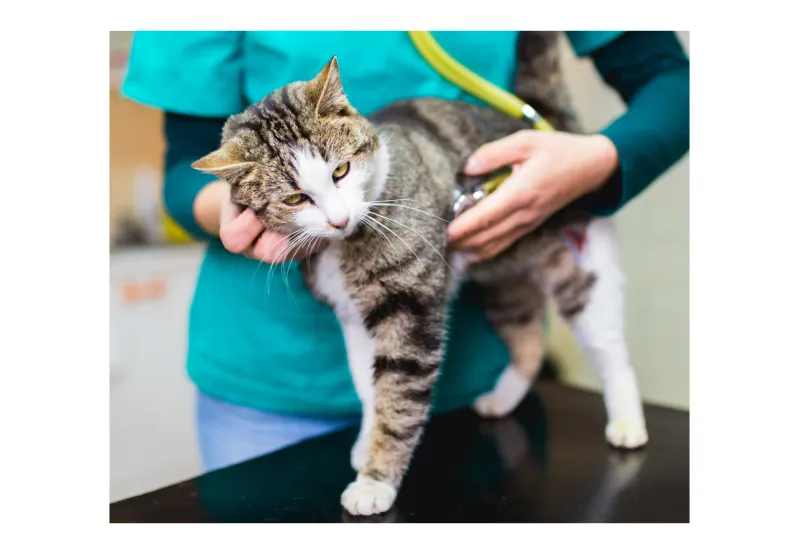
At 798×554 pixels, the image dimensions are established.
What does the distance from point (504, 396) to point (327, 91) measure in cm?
68

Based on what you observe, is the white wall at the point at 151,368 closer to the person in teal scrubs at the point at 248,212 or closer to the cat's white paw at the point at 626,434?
the person in teal scrubs at the point at 248,212

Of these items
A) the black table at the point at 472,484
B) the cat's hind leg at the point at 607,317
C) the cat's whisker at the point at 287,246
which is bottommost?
the black table at the point at 472,484

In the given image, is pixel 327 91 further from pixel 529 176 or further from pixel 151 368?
pixel 151 368

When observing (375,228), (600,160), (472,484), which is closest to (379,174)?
(375,228)

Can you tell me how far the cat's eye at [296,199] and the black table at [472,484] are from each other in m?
0.39

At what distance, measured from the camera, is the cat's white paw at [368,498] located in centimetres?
79

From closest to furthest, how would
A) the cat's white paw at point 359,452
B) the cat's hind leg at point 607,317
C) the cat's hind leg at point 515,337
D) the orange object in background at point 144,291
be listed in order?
1. the cat's white paw at point 359,452
2. the cat's hind leg at point 607,317
3. the cat's hind leg at point 515,337
4. the orange object in background at point 144,291

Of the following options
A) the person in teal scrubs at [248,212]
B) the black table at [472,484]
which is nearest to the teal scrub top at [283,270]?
the person in teal scrubs at [248,212]

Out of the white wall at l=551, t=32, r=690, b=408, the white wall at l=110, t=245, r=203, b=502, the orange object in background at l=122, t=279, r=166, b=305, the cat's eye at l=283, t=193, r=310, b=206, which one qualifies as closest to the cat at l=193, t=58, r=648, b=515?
the cat's eye at l=283, t=193, r=310, b=206

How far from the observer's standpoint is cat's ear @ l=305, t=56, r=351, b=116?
667 millimetres
